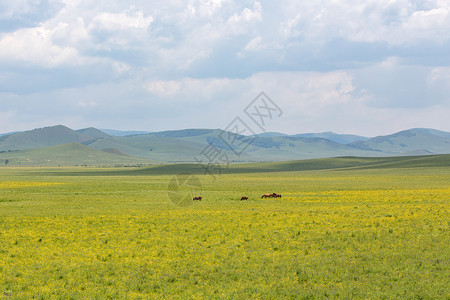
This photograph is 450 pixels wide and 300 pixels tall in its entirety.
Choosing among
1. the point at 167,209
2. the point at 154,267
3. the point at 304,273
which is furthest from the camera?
the point at 167,209

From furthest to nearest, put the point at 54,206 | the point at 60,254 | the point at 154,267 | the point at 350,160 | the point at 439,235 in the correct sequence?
the point at 350,160 < the point at 54,206 < the point at 439,235 < the point at 60,254 < the point at 154,267

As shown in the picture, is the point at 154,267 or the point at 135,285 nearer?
the point at 135,285

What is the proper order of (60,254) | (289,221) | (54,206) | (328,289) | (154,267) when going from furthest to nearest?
(54,206) → (289,221) → (60,254) → (154,267) → (328,289)

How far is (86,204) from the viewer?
141 feet

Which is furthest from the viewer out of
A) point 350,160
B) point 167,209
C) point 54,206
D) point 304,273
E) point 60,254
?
point 350,160

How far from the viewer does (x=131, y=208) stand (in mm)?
39312

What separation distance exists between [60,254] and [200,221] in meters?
Result: 11.2

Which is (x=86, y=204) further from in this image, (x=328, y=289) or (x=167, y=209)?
(x=328, y=289)

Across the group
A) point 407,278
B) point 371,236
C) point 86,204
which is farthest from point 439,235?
point 86,204

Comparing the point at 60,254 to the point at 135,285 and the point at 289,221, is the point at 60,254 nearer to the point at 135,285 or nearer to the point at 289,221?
the point at 135,285

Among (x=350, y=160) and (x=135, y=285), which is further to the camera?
(x=350, y=160)

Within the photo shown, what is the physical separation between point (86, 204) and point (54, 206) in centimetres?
296

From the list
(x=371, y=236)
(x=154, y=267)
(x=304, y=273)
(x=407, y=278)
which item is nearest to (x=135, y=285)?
(x=154, y=267)

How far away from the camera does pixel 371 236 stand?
77.0 feet
